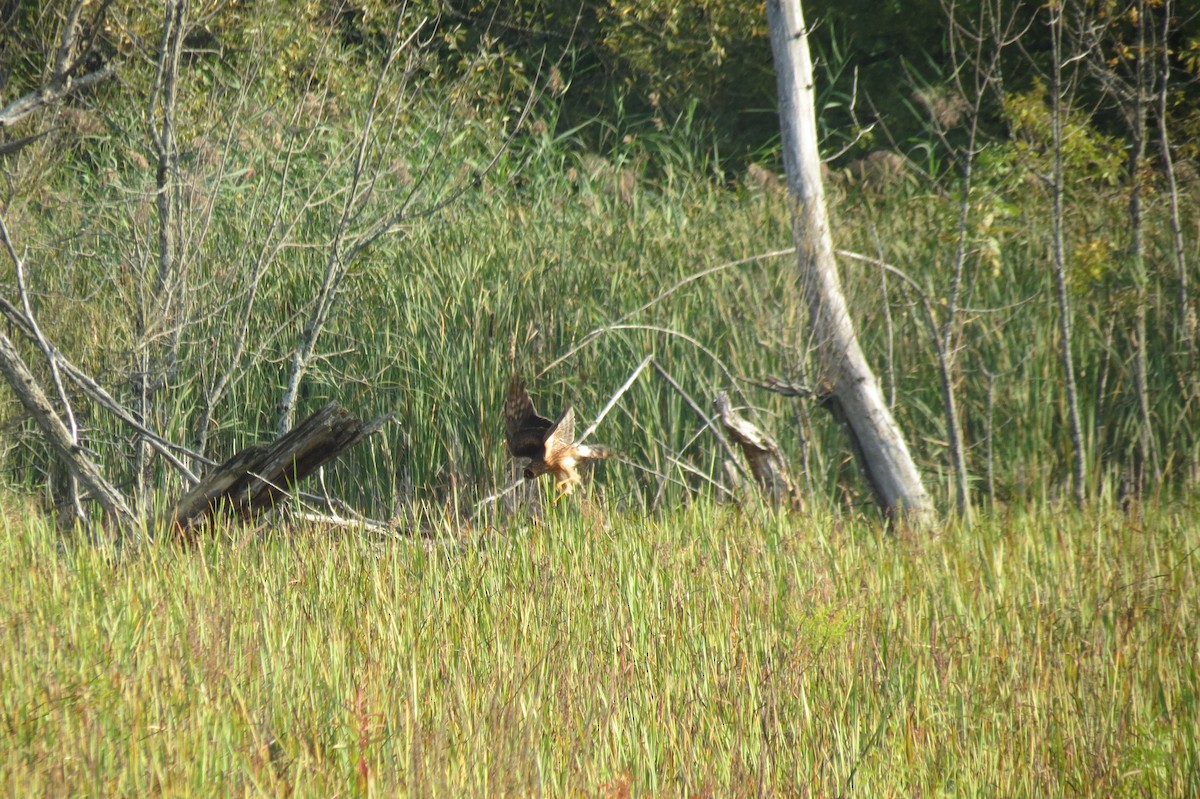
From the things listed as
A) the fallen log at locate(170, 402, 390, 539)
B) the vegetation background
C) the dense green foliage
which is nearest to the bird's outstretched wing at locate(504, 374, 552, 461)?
the vegetation background

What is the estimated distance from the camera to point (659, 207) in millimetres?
7926

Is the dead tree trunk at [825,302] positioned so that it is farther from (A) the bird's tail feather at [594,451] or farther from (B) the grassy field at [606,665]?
(A) the bird's tail feather at [594,451]

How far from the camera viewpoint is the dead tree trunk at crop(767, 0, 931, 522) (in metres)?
5.35

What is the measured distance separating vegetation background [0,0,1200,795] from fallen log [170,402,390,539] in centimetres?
20

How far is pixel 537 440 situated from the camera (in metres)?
4.83

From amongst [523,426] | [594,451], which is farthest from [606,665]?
[594,451]

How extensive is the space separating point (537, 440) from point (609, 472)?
3.97 ft

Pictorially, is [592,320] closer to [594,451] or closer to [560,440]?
[594,451]

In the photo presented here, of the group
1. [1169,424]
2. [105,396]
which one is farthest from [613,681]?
[1169,424]

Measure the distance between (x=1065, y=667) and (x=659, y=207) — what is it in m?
5.08

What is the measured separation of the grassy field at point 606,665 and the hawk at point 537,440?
0.31 metres

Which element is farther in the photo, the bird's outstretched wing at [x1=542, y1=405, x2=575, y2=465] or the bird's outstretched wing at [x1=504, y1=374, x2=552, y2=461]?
the bird's outstretched wing at [x1=504, y1=374, x2=552, y2=461]

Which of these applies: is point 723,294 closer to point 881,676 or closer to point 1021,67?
point 881,676

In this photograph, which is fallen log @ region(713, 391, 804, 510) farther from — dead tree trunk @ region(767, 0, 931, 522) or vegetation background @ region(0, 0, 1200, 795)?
dead tree trunk @ region(767, 0, 931, 522)
